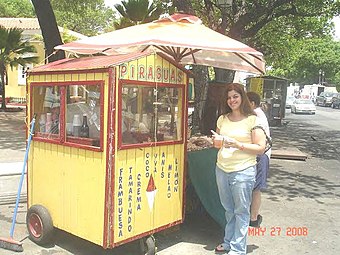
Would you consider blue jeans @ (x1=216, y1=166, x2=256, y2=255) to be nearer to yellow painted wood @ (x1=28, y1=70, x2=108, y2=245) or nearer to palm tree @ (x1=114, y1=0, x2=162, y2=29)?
yellow painted wood @ (x1=28, y1=70, x2=108, y2=245)

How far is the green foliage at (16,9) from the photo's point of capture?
42.8m

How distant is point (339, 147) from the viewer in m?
13.1

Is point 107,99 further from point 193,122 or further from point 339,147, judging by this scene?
point 339,147

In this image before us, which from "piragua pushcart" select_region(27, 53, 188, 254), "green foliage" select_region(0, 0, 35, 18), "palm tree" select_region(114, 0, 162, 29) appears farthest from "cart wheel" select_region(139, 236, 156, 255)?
"green foliage" select_region(0, 0, 35, 18)

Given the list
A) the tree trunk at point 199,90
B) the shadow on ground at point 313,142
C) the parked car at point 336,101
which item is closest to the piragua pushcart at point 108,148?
the tree trunk at point 199,90

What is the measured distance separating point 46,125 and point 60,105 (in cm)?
41

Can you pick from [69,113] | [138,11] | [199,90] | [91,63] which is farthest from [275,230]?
[138,11]

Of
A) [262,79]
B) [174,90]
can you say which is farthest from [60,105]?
[262,79]

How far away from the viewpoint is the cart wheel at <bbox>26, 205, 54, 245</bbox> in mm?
4270

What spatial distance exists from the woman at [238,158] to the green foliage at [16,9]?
43910 millimetres

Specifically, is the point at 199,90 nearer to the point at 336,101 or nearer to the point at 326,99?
the point at 336,101

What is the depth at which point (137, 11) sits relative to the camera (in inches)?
584

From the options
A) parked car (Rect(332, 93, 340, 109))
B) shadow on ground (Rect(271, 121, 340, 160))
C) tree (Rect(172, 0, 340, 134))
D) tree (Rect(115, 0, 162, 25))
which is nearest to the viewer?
tree (Rect(172, 0, 340, 134))
